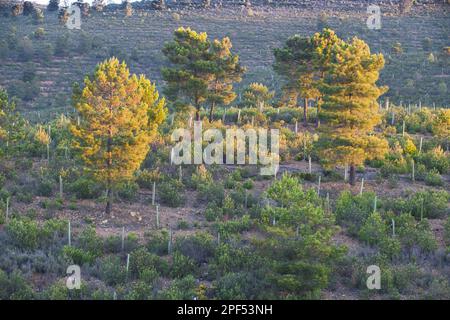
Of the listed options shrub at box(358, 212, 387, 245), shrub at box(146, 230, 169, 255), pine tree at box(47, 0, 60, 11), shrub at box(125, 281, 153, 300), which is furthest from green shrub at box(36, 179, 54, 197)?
pine tree at box(47, 0, 60, 11)

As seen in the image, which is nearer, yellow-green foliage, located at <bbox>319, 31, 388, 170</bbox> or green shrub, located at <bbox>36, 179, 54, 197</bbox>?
yellow-green foliage, located at <bbox>319, 31, 388, 170</bbox>

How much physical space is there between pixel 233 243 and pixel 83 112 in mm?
6500

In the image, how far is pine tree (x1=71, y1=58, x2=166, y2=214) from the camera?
18703 millimetres

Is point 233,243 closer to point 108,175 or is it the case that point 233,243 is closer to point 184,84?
point 108,175

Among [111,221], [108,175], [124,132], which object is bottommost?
[111,221]

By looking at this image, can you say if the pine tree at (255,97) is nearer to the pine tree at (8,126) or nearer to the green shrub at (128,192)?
the green shrub at (128,192)

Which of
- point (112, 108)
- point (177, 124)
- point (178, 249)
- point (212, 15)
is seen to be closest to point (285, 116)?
point (177, 124)

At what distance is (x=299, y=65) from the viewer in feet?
95.7

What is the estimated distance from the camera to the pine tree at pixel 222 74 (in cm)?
2852

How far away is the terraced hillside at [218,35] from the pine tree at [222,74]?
587 inches

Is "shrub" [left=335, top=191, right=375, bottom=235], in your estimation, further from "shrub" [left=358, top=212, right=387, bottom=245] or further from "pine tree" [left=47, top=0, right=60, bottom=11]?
"pine tree" [left=47, top=0, right=60, bottom=11]

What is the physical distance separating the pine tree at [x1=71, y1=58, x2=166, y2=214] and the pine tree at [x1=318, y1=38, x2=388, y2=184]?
690 cm

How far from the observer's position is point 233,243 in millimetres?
16453

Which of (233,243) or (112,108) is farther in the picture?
(112,108)
